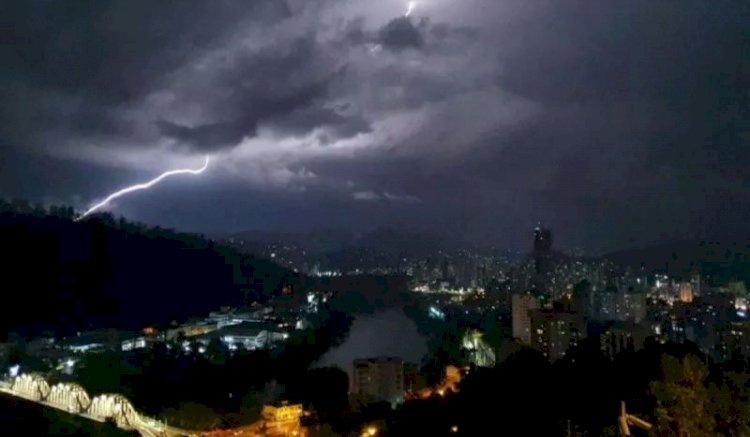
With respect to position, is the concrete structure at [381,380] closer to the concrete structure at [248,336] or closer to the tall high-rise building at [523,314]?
the tall high-rise building at [523,314]

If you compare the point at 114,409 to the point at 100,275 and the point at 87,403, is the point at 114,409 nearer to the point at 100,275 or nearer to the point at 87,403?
the point at 87,403

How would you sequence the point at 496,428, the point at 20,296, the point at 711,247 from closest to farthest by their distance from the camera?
the point at 496,428 → the point at 20,296 → the point at 711,247

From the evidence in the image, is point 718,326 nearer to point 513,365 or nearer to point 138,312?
point 513,365

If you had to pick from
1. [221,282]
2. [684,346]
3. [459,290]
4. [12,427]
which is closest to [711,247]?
[459,290]

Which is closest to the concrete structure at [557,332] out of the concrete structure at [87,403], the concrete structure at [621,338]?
the concrete structure at [621,338]

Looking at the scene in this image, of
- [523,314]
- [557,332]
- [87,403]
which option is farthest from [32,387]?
[523,314]

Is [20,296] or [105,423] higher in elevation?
[20,296]

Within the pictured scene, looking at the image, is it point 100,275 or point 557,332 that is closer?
point 557,332
